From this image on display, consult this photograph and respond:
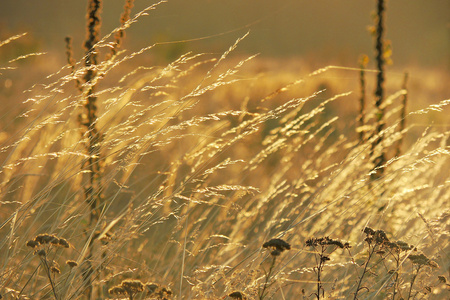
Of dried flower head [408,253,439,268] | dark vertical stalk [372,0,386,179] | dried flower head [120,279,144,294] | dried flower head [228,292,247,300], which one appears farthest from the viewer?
dark vertical stalk [372,0,386,179]

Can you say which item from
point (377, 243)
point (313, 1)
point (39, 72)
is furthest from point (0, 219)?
point (313, 1)

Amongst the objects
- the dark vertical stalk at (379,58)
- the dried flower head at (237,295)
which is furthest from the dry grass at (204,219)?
the dark vertical stalk at (379,58)

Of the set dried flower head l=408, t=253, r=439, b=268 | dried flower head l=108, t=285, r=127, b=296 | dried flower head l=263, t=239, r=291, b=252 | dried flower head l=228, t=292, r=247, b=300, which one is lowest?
dried flower head l=408, t=253, r=439, b=268

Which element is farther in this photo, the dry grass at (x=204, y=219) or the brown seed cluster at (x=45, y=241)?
the dry grass at (x=204, y=219)

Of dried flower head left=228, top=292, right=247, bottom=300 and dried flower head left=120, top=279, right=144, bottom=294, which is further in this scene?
dried flower head left=120, top=279, right=144, bottom=294

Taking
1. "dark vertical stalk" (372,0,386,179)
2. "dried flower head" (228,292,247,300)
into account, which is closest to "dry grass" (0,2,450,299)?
"dried flower head" (228,292,247,300)

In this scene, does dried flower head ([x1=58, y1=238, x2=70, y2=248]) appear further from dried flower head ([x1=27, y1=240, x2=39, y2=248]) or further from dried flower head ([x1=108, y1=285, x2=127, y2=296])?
dried flower head ([x1=108, y1=285, x2=127, y2=296])

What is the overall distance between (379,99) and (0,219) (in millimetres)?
2771

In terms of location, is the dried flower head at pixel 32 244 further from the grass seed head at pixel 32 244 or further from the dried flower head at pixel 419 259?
the dried flower head at pixel 419 259

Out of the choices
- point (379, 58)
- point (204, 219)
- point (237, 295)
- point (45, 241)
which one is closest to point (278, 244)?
point (237, 295)

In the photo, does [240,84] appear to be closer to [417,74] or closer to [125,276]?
[417,74]

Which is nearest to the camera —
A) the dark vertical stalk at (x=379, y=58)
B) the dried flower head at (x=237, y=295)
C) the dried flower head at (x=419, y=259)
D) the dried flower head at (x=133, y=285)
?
the dried flower head at (x=237, y=295)

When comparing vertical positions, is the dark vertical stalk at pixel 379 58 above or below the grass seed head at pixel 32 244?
below

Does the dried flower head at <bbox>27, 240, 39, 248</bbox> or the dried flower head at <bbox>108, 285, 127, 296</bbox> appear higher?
the dried flower head at <bbox>27, 240, 39, 248</bbox>
